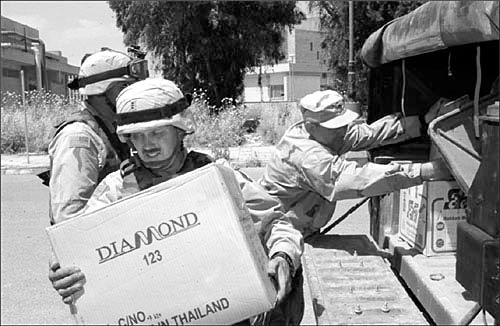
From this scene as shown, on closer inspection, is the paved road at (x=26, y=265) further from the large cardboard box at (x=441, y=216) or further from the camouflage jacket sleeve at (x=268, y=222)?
the camouflage jacket sleeve at (x=268, y=222)

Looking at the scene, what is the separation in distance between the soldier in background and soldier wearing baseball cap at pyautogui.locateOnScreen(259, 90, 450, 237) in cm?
122

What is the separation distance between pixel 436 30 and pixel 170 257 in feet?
4.75

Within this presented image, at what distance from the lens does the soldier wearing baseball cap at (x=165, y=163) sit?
190 centimetres

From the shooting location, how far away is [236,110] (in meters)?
16.5

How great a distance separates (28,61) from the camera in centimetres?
1914

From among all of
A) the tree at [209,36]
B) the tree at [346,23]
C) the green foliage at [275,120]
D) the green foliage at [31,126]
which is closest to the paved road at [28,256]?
the green foliage at [31,126]

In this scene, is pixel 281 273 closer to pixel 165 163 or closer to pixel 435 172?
pixel 165 163

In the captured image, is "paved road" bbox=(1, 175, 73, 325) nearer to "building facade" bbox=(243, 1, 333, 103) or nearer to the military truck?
the military truck

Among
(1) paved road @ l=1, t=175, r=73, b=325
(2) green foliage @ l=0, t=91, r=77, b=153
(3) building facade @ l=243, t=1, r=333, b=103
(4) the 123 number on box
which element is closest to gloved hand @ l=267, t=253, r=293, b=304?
(4) the 123 number on box

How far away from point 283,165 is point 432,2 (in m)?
1.41

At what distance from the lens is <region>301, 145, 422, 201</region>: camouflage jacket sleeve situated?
314 centimetres

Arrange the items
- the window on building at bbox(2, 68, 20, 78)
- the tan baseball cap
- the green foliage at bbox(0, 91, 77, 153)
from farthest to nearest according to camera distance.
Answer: the window on building at bbox(2, 68, 20, 78), the green foliage at bbox(0, 91, 77, 153), the tan baseball cap

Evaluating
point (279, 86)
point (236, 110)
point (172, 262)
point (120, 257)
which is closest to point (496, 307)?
point (172, 262)

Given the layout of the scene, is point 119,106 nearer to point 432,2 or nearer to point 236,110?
point 432,2
